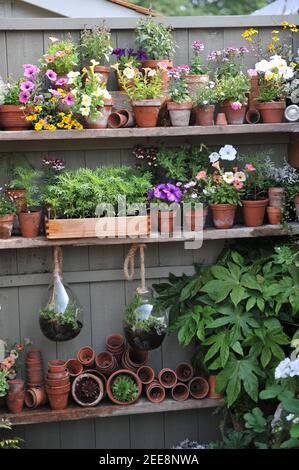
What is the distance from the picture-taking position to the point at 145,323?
345 centimetres

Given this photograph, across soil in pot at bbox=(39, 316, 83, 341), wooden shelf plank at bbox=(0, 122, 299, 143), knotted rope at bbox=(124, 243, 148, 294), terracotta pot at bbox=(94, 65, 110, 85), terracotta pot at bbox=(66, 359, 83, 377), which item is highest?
terracotta pot at bbox=(94, 65, 110, 85)

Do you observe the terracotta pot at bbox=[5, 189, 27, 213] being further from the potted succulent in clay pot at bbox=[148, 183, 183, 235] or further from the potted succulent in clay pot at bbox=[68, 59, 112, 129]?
the potted succulent in clay pot at bbox=[148, 183, 183, 235]

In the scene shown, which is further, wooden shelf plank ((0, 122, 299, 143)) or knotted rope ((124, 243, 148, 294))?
knotted rope ((124, 243, 148, 294))

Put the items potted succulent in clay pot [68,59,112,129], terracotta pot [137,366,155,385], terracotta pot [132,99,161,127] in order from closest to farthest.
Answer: potted succulent in clay pot [68,59,112,129]
terracotta pot [132,99,161,127]
terracotta pot [137,366,155,385]


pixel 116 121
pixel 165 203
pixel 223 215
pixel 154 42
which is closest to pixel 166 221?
pixel 165 203

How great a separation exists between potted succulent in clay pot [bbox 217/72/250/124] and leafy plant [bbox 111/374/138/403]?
1432 mm

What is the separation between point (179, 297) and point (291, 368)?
892mm

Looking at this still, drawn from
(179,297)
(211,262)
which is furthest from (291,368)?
(211,262)

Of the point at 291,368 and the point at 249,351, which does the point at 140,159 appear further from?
the point at 291,368

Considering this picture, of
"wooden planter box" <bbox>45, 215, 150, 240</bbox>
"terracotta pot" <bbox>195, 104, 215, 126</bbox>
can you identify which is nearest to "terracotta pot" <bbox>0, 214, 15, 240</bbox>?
"wooden planter box" <bbox>45, 215, 150, 240</bbox>

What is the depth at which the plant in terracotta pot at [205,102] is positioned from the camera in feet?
11.3

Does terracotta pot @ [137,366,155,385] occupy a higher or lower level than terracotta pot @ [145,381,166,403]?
higher

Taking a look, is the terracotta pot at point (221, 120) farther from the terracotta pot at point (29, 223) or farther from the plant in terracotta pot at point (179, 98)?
the terracotta pot at point (29, 223)

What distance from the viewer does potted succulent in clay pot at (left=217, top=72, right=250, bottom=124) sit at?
3453 mm
